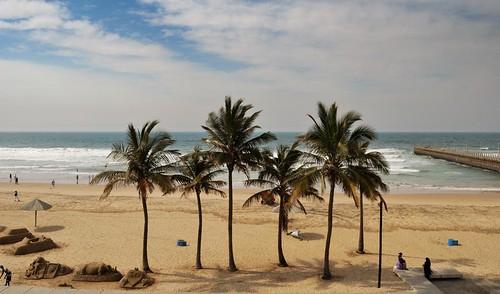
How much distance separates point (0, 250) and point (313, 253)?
15889 millimetres

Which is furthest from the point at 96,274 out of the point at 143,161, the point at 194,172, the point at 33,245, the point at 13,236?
the point at 13,236

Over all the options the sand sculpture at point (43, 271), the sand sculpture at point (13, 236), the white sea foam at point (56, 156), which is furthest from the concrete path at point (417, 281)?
the white sea foam at point (56, 156)

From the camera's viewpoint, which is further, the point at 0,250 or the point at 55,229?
the point at 55,229

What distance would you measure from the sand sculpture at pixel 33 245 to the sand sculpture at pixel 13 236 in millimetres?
1155

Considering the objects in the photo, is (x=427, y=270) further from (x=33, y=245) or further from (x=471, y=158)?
(x=471, y=158)

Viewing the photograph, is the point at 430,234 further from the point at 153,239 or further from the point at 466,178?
the point at 466,178

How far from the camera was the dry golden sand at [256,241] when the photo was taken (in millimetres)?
16266

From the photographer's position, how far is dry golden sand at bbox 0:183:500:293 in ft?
53.4

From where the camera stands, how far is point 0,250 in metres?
19.5

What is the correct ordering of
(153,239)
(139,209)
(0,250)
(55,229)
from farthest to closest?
(139,209), (55,229), (153,239), (0,250)

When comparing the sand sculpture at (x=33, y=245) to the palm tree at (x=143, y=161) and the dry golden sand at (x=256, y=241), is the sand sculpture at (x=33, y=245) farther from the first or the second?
the palm tree at (x=143, y=161)

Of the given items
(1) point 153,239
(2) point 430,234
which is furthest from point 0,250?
(2) point 430,234

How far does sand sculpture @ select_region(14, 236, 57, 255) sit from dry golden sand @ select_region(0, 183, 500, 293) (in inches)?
18.5

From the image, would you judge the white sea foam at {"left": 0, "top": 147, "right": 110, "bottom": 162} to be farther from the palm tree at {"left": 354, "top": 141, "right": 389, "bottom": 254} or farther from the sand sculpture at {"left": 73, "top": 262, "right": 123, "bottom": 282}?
the palm tree at {"left": 354, "top": 141, "right": 389, "bottom": 254}
